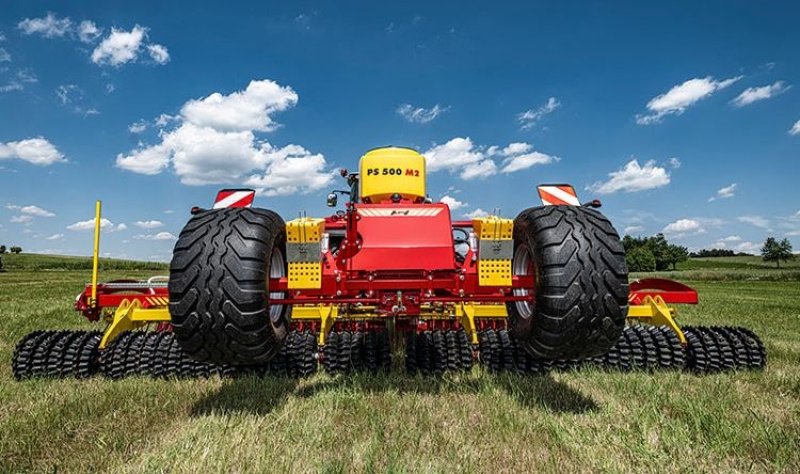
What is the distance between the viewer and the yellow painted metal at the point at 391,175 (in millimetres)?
6555

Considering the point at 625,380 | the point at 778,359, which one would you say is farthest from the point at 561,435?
the point at 778,359

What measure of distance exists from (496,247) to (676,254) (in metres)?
108

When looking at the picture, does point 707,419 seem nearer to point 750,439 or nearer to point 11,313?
point 750,439

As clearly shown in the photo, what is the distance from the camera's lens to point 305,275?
390cm

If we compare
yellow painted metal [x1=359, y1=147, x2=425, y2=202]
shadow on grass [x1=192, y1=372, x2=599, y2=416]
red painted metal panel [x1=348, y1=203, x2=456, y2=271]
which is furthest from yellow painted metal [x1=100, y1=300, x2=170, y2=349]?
yellow painted metal [x1=359, y1=147, x2=425, y2=202]

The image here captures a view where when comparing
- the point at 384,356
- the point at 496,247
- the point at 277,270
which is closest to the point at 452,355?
the point at 384,356

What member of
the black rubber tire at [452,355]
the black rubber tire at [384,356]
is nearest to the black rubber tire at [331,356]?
the black rubber tire at [384,356]

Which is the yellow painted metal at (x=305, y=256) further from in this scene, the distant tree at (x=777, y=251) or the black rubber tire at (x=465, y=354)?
the distant tree at (x=777, y=251)

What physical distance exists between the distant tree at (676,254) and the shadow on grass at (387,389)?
328 ft

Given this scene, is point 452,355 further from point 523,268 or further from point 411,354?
point 523,268

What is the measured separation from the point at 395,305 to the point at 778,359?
5.57 metres

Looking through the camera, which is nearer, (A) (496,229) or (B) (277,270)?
(A) (496,229)

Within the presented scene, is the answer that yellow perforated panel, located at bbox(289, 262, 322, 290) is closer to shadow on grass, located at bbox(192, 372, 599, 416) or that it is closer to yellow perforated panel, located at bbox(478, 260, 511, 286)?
shadow on grass, located at bbox(192, 372, 599, 416)

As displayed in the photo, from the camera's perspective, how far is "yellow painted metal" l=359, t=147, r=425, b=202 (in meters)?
6.55
